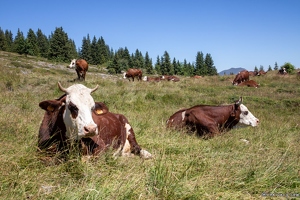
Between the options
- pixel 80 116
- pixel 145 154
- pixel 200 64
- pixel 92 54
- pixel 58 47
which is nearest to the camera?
pixel 80 116

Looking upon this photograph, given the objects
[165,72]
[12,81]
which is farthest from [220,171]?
[165,72]

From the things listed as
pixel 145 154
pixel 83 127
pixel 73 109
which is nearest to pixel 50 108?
pixel 73 109

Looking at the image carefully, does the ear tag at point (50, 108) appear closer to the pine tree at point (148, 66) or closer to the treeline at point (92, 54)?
the treeline at point (92, 54)

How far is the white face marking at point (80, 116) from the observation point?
143 inches

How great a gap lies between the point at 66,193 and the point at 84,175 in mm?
574

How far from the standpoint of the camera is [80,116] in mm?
3729

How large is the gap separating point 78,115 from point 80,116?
42 mm

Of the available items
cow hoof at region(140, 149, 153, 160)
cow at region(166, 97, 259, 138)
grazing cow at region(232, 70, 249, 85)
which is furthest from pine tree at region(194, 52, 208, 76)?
cow hoof at region(140, 149, 153, 160)

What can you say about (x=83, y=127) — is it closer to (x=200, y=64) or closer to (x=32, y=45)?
(x=32, y=45)

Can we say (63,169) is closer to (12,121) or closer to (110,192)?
(110,192)

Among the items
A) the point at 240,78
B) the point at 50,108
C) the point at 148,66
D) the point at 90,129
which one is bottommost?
the point at 90,129

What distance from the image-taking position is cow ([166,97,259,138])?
24.9 ft

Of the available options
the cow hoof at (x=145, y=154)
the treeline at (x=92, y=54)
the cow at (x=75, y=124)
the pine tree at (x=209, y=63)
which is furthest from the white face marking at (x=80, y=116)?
the pine tree at (x=209, y=63)

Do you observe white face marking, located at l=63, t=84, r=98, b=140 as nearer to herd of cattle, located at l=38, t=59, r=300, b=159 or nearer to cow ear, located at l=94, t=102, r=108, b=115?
herd of cattle, located at l=38, t=59, r=300, b=159
